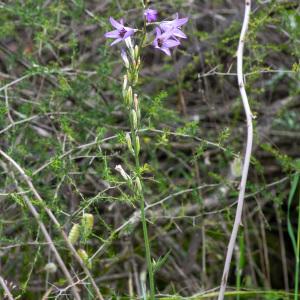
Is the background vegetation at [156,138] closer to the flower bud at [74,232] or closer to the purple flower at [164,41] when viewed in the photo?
the flower bud at [74,232]

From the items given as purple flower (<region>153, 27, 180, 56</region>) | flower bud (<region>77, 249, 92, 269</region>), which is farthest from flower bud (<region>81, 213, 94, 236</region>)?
purple flower (<region>153, 27, 180, 56</region>)

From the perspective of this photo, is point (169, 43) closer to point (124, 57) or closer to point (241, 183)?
point (124, 57)

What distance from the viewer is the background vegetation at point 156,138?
2787 millimetres

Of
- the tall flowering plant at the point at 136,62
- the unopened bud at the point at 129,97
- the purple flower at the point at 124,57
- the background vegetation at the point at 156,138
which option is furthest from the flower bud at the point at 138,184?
the background vegetation at the point at 156,138

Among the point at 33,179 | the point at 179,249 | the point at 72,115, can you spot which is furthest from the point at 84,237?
the point at 179,249

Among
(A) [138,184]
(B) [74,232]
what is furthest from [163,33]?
(B) [74,232]

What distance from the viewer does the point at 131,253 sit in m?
3.70

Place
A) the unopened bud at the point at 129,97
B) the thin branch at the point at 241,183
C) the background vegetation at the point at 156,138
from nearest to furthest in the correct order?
the unopened bud at the point at 129,97
the thin branch at the point at 241,183
the background vegetation at the point at 156,138

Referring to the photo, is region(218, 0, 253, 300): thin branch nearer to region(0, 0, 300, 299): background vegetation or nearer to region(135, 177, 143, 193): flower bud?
region(0, 0, 300, 299): background vegetation

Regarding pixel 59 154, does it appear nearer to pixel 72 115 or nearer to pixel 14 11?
pixel 72 115

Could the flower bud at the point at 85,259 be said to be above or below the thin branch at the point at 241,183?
below

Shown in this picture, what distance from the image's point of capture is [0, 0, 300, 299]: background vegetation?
2.79 meters

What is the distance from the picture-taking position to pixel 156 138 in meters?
2.89

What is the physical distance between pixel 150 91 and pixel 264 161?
85cm
